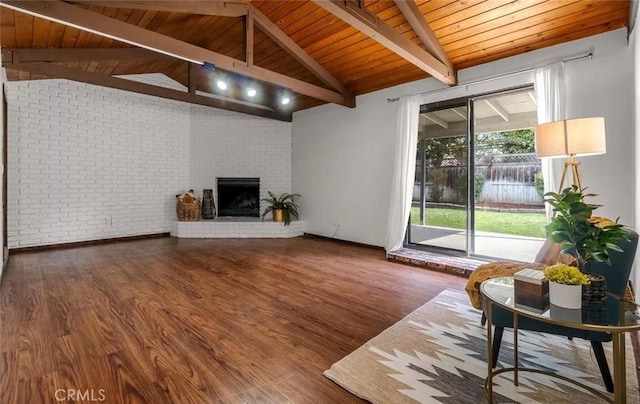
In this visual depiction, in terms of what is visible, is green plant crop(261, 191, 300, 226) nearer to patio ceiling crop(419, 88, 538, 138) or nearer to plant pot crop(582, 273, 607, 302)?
patio ceiling crop(419, 88, 538, 138)

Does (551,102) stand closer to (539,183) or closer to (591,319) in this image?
(539,183)

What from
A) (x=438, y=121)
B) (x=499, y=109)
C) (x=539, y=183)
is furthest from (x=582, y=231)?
(x=438, y=121)

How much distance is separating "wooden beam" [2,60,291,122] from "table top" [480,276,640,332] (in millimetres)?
5097

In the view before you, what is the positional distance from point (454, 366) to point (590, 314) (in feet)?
2.50

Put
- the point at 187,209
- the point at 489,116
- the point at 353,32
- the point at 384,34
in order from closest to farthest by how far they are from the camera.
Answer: the point at 384,34 < the point at 353,32 < the point at 489,116 < the point at 187,209

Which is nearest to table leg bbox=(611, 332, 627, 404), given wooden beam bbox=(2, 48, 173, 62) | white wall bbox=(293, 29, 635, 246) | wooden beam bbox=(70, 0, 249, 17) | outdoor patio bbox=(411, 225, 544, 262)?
white wall bbox=(293, 29, 635, 246)

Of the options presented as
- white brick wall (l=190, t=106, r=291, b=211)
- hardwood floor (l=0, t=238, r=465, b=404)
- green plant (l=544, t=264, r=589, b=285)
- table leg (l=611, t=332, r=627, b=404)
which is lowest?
hardwood floor (l=0, t=238, r=465, b=404)

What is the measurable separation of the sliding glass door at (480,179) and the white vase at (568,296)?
2.67 m

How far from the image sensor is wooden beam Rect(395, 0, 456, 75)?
3080mm

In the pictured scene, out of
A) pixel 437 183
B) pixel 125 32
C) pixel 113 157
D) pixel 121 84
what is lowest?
pixel 437 183

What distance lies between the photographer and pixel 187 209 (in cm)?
587

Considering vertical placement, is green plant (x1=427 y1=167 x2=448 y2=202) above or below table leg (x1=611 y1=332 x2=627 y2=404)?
above

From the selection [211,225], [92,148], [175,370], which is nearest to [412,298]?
[175,370]

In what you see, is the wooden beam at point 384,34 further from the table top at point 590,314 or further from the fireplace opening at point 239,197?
the fireplace opening at point 239,197
